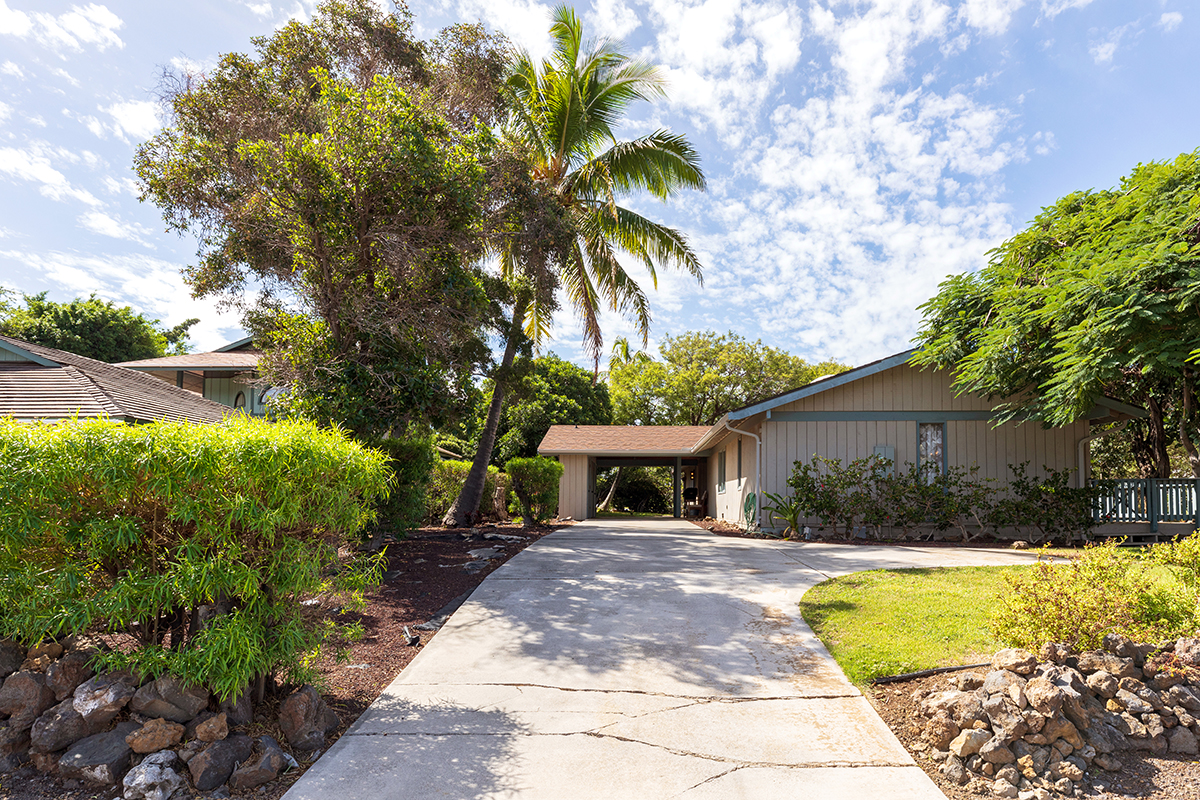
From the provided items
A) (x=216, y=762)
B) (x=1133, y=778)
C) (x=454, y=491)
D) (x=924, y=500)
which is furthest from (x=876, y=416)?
(x=216, y=762)

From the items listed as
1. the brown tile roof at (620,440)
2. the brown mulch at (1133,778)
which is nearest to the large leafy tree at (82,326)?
the brown tile roof at (620,440)

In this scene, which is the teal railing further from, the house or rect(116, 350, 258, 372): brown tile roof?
rect(116, 350, 258, 372): brown tile roof

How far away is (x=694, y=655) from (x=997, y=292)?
10.6 m

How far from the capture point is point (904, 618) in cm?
563

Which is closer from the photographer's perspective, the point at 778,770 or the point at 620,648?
the point at 778,770

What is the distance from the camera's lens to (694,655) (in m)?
5.13

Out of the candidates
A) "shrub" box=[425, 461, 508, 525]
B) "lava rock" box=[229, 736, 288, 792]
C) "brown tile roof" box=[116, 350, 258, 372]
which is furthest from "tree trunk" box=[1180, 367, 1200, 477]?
"brown tile roof" box=[116, 350, 258, 372]

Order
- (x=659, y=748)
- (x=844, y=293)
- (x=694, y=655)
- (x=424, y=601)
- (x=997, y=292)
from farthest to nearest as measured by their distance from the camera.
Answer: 1. (x=844, y=293)
2. (x=997, y=292)
3. (x=424, y=601)
4. (x=694, y=655)
5. (x=659, y=748)

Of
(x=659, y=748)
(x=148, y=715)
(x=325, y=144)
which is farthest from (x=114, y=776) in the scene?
(x=325, y=144)

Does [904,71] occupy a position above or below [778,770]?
above

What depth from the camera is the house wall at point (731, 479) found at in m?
15.2

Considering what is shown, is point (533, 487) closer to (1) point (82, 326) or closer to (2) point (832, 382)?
(2) point (832, 382)

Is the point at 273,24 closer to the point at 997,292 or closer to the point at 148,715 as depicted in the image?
the point at 148,715

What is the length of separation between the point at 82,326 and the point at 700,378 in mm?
29636
